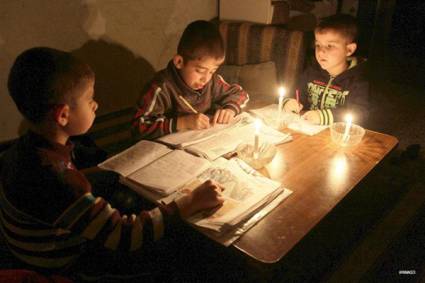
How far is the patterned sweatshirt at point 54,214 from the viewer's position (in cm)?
109

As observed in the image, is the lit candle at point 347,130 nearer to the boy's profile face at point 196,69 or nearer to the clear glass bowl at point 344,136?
the clear glass bowl at point 344,136

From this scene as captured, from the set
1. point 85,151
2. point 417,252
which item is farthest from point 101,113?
point 417,252

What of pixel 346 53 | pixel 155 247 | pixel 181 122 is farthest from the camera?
pixel 346 53

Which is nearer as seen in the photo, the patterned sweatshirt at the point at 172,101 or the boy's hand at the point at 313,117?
the patterned sweatshirt at the point at 172,101

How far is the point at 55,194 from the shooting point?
1094 mm

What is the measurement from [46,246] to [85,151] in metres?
0.66

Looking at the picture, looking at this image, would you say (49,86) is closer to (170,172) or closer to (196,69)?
(170,172)

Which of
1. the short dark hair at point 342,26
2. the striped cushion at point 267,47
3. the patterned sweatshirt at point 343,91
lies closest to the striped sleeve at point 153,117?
the patterned sweatshirt at point 343,91

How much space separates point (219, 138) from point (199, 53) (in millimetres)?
497

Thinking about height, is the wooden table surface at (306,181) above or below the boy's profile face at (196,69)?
below

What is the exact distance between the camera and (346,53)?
2.27 meters

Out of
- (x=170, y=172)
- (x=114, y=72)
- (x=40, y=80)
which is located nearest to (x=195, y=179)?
(x=170, y=172)

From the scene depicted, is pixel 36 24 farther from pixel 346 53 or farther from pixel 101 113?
pixel 346 53

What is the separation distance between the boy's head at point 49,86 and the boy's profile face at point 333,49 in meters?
1.52
